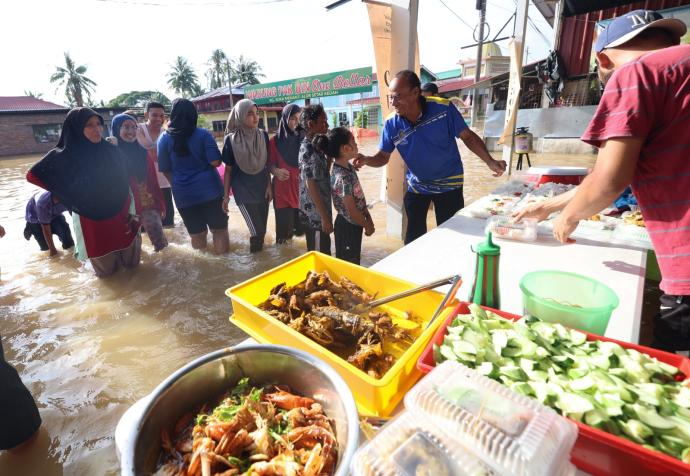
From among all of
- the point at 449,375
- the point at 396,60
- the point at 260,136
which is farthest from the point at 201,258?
the point at 449,375

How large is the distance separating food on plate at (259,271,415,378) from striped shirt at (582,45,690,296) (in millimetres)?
1018

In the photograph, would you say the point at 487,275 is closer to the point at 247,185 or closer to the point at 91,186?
the point at 247,185

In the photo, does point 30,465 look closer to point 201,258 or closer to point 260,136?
point 201,258

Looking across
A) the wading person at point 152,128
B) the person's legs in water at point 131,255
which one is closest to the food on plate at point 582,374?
the person's legs in water at point 131,255

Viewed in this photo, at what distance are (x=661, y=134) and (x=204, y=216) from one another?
165 inches

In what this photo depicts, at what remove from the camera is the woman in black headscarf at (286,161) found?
3936 millimetres

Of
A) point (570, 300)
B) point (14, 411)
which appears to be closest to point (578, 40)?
point (570, 300)

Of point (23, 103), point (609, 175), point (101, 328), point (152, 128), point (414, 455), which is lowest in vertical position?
point (101, 328)

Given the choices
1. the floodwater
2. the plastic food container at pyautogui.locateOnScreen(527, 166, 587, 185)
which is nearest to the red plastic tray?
the floodwater

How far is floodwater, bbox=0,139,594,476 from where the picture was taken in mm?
1961

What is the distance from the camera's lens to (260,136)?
393 centimetres

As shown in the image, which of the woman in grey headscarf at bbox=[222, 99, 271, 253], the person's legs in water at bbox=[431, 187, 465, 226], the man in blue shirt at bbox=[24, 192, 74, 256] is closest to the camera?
the person's legs in water at bbox=[431, 187, 465, 226]

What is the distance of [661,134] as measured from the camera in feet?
3.71

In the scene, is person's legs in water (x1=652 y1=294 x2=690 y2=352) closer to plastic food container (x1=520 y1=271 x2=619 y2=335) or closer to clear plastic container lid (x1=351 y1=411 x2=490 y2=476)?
plastic food container (x1=520 y1=271 x2=619 y2=335)
